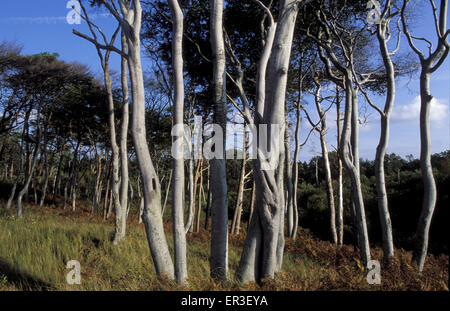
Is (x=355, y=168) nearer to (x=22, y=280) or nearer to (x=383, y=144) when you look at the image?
(x=383, y=144)

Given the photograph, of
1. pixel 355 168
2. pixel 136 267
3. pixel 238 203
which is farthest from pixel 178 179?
pixel 238 203

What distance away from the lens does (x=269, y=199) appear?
3.81 metres

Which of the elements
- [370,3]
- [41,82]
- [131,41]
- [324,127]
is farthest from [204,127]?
[131,41]

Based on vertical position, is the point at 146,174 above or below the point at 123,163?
below

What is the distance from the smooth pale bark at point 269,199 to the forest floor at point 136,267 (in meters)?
0.22

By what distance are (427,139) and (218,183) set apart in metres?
3.38

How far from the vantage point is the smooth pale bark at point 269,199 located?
148 inches

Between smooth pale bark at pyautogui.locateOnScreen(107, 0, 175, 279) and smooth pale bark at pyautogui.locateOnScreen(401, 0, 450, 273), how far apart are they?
142 inches

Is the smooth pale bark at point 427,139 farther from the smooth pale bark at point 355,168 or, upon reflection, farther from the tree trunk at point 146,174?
the tree trunk at point 146,174

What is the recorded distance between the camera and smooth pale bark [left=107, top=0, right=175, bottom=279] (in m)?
3.89

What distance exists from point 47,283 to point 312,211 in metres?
17.5

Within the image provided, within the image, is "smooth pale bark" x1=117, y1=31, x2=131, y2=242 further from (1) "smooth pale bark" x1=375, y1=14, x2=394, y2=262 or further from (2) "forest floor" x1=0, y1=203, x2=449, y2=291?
(1) "smooth pale bark" x1=375, y1=14, x2=394, y2=262

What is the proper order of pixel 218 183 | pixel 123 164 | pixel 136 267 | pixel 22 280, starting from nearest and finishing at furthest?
pixel 218 183 → pixel 22 280 → pixel 136 267 → pixel 123 164

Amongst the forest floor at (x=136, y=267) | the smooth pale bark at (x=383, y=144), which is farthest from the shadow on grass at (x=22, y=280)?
the smooth pale bark at (x=383, y=144)
